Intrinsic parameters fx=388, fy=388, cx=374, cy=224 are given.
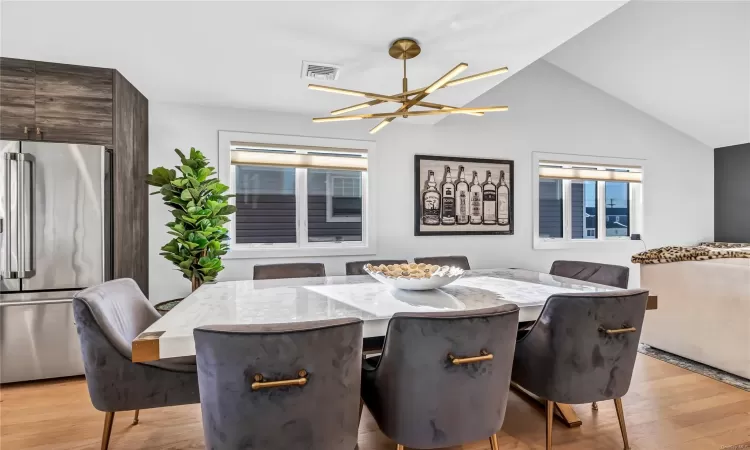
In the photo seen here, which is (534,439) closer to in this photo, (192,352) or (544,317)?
(544,317)

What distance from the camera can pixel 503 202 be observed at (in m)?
4.50

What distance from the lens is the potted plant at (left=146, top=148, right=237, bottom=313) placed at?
2930 millimetres

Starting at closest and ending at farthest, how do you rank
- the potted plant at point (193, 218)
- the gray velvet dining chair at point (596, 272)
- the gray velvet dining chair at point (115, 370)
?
the gray velvet dining chair at point (115, 370) → the gray velvet dining chair at point (596, 272) → the potted plant at point (193, 218)

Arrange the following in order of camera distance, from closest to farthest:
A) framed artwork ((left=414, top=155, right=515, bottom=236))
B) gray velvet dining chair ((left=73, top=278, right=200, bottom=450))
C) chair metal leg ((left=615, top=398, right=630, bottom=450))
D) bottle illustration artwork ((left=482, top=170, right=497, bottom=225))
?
1. gray velvet dining chair ((left=73, top=278, right=200, bottom=450))
2. chair metal leg ((left=615, top=398, right=630, bottom=450))
3. framed artwork ((left=414, top=155, right=515, bottom=236))
4. bottle illustration artwork ((left=482, top=170, right=497, bottom=225))

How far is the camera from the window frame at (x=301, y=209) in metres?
3.65

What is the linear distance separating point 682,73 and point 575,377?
4.15 meters

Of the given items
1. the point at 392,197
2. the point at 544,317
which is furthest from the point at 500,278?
the point at 392,197

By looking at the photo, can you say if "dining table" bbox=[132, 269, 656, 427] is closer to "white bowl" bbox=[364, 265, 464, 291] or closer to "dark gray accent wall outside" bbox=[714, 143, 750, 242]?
"white bowl" bbox=[364, 265, 464, 291]

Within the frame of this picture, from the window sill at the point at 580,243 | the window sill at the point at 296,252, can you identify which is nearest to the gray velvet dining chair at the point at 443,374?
the window sill at the point at 296,252

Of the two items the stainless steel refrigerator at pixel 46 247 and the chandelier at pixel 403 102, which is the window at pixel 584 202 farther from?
the stainless steel refrigerator at pixel 46 247

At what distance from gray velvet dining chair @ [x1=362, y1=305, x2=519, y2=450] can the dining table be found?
0.23 metres

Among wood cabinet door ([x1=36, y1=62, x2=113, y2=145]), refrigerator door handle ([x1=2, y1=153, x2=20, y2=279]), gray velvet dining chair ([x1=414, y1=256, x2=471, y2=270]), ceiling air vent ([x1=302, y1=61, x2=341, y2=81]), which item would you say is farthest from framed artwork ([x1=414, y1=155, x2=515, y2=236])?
refrigerator door handle ([x1=2, y1=153, x2=20, y2=279])

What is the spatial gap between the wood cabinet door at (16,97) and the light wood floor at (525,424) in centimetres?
183

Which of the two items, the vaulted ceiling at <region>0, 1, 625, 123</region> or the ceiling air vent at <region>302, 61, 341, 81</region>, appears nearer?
the vaulted ceiling at <region>0, 1, 625, 123</region>
